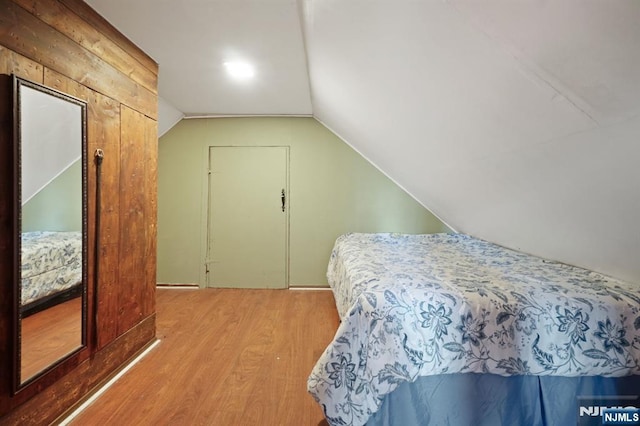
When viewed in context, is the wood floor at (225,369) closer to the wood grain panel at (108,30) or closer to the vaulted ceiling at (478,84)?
the vaulted ceiling at (478,84)

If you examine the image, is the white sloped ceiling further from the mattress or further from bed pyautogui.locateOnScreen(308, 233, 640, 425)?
the mattress

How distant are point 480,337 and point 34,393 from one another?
1.89 metres

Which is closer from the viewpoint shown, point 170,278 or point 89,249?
point 89,249

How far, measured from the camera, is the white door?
11.3ft

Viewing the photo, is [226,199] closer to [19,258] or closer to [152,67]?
[152,67]

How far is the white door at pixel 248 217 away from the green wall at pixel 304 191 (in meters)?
0.10

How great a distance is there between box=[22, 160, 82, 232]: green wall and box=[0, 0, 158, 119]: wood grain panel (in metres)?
0.45

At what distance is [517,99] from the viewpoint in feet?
3.47

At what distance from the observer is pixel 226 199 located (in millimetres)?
3445

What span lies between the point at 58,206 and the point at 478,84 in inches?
76.8

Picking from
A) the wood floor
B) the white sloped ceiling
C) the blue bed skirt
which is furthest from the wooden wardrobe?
the blue bed skirt

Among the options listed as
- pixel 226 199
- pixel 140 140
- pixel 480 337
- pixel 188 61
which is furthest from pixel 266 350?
pixel 188 61

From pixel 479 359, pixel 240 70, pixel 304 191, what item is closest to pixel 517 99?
pixel 479 359

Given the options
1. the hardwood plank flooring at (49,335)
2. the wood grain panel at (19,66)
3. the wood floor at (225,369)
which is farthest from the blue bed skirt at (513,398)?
the wood grain panel at (19,66)
